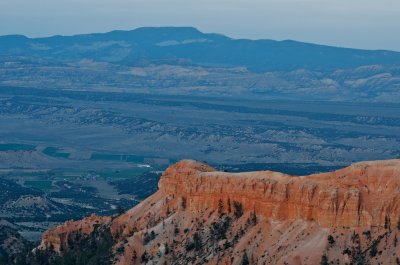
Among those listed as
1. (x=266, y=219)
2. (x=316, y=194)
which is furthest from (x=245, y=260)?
(x=316, y=194)

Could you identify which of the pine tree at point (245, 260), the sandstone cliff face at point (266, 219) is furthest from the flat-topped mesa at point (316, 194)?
the pine tree at point (245, 260)

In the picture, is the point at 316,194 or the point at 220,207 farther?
the point at 220,207

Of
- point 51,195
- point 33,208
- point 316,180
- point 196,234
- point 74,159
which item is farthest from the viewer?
point 74,159

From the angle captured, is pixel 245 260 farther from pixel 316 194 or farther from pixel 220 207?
pixel 220 207

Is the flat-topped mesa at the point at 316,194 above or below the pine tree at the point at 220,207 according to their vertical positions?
above

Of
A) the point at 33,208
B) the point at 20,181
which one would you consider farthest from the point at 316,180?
the point at 20,181

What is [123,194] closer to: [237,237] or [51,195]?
[51,195]

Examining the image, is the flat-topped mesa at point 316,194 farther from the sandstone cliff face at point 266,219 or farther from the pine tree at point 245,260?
the pine tree at point 245,260
